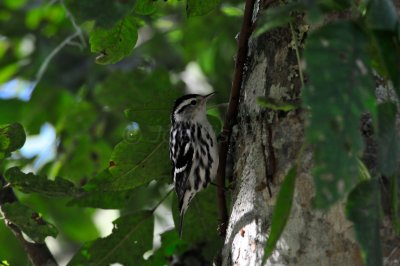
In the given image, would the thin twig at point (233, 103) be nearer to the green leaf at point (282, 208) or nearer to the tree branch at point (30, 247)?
A: the tree branch at point (30, 247)

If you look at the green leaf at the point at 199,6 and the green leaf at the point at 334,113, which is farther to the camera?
the green leaf at the point at 199,6

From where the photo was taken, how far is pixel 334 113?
1705 mm

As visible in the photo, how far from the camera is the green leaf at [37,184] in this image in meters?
3.35

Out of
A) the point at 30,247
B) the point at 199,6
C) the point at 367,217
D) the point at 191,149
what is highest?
the point at 199,6

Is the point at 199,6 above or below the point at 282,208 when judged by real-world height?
above

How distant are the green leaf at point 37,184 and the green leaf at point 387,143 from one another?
1903mm

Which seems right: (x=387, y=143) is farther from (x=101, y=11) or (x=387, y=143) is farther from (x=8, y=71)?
(x=8, y=71)

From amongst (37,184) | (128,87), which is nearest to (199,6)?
(37,184)

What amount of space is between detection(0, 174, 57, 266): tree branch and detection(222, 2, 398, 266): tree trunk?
3.03ft

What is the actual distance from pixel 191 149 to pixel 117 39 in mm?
1559

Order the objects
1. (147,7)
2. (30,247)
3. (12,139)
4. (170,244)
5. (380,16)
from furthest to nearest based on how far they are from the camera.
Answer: (170,244) < (30,247) < (12,139) < (147,7) < (380,16)

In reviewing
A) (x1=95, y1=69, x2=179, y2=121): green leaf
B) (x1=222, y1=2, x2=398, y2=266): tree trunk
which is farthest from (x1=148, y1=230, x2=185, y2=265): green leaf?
(x1=95, y1=69, x2=179, y2=121): green leaf

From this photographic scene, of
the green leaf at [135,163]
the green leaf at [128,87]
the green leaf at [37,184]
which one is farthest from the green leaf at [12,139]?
the green leaf at [128,87]

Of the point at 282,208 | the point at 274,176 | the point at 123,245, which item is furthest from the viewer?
the point at 123,245
